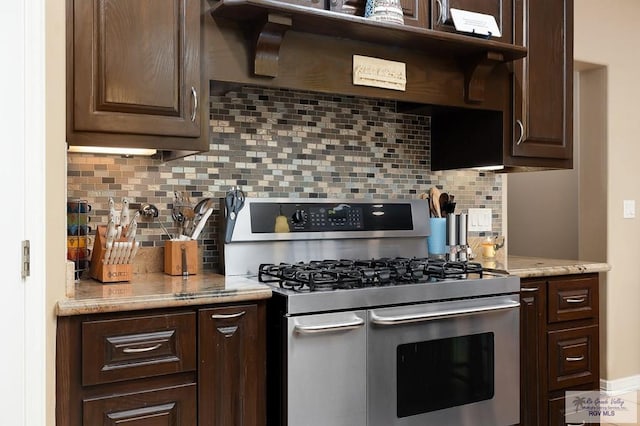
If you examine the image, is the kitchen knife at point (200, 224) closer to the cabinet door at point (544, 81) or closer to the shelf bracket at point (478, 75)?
the shelf bracket at point (478, 75)

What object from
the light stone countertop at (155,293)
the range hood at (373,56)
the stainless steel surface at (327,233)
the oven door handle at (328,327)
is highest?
the range hood at (373,56)

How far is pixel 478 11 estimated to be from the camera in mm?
2498

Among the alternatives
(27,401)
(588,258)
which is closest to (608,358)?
(588,258)

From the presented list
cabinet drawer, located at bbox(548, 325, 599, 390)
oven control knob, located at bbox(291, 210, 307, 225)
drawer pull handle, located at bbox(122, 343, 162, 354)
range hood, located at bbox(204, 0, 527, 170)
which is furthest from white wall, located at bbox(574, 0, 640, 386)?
drawer pull handle, located at bbox(122, 343, 162, 354)

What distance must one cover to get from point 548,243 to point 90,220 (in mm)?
3294

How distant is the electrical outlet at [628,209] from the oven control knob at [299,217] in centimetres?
240

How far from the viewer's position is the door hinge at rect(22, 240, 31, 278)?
132cm

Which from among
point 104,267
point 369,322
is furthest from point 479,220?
point 104,267

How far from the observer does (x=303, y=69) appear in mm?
2170

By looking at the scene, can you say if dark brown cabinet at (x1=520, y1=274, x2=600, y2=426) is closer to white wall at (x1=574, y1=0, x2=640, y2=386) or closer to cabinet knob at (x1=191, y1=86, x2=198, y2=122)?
white wall at (x1=574, y1=0, x2=640, y2=386)

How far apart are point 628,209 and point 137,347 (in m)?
3.29

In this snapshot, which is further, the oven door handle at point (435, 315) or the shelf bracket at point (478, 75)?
the shelf bracket at point (478, 75)

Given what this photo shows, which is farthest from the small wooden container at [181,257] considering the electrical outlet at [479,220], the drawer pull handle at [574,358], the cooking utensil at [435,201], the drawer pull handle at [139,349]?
the drawer pull handle at [574,358]

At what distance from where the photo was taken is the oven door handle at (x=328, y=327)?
5.93ft
